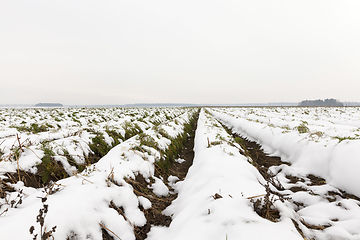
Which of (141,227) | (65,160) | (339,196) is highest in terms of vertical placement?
(65,160)

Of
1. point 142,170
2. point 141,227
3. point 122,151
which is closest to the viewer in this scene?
point 141,227

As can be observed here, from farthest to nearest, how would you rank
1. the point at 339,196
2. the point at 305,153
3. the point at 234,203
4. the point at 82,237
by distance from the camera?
the point at 305,153, the point at 339,196, the point at 234,203, the point at 82,237

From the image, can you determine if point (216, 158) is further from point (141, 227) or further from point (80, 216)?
point (80, 216)

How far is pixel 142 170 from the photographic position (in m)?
3.59

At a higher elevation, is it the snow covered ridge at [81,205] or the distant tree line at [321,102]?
the distant tree line at [321,102]

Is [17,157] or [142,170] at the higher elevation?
[17,157]

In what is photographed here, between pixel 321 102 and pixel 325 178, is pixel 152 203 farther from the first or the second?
pixel 321 102

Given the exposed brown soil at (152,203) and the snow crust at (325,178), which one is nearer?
the snow crust at (325,178)

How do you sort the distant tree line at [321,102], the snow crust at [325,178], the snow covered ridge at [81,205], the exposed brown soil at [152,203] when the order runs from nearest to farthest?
the snow covered ridge at [81,205]
the snow crust at [325,178]
the exposed brown soil at [152,203]
the distant tree line at [321,102]

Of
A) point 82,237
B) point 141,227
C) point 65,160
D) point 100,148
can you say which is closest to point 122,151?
point 65,160

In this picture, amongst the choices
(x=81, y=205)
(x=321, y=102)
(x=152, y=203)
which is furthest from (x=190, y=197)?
(x=321, y=102)

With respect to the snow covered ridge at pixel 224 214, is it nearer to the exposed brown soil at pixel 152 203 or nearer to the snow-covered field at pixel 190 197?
the snow-covered field at pixel 190 197

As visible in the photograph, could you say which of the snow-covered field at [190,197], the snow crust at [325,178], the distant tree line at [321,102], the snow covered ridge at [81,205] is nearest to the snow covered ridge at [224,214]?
the snow-covered field at [190,197]

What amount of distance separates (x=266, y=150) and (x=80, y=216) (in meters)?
7.20
